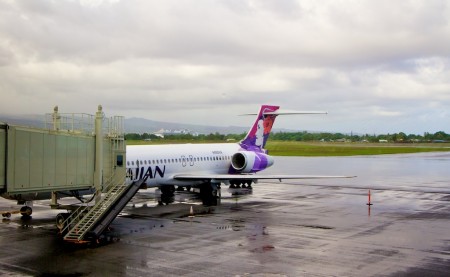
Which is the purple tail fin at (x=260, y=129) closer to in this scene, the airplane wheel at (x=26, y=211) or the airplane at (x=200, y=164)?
the airplane at (x=200, y=164)

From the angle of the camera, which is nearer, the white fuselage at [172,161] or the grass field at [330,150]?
the white fuselage at [172,161]

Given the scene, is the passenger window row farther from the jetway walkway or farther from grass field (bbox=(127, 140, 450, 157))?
grass field (bbox=(127, 140, 450, 157))

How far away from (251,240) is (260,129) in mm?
21214

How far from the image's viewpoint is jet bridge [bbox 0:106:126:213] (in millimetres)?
15734

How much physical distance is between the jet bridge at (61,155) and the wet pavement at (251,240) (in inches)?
82.4

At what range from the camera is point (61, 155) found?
18.2 m

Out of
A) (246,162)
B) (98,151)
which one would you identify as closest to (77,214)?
(98,151)

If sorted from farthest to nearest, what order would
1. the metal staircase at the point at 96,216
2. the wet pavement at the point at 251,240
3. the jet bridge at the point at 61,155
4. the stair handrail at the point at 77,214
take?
the stair handrail at the point at 77,214, the metal staircase at the point at 96,216, the jet bridge at the point at 61,155, the wet pavement at the point at 251,240

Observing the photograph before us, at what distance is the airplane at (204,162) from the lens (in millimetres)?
28094

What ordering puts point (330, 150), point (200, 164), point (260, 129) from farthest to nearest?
1. point (330, 150)
2. point (260, 129)
3. point (200, 164)

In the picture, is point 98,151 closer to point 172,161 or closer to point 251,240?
point 251,240

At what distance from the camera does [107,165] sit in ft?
67.6

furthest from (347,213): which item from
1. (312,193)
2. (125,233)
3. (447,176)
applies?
(447,176)

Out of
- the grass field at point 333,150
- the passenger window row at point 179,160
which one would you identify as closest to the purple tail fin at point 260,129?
the passenger window row at point 179,160
